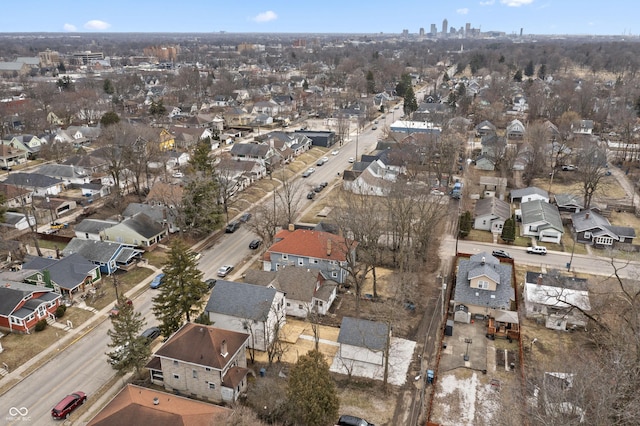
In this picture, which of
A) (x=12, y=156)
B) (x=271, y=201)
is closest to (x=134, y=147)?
(x=271, y=201)

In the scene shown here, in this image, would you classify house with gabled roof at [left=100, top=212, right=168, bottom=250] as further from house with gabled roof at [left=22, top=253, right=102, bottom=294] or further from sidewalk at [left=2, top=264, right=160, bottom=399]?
sidewalk at [left=2, top=264, right=160, bottom=399]

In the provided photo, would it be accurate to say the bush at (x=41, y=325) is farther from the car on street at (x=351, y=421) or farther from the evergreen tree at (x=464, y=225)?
the evergreen tree at (x=464, y=225)

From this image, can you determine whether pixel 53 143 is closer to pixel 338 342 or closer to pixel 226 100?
pixel 226 100

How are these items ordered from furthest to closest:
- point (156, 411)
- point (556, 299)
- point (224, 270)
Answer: point (224, 270)
point (556, 299)
point (156, 411)

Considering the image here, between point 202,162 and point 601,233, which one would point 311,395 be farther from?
point 601,233

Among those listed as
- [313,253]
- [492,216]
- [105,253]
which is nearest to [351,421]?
[313,253]

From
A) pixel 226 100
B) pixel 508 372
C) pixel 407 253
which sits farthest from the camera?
pixel 226 100
